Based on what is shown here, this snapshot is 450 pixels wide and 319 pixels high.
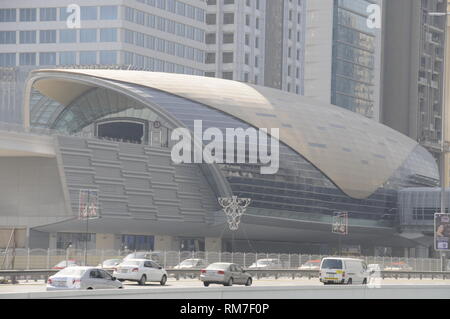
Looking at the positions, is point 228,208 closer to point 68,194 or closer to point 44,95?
point 68,194

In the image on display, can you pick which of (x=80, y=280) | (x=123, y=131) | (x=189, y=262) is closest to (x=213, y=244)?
(x=123, y=131)

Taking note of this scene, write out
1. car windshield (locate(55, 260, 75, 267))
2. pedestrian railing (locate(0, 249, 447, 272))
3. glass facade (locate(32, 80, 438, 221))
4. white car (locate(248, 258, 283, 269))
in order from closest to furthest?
car windshield (locate(55, 260, 75, 267)) < pedestrian railing (locate(0, 249, 447, 272)) < white car (locate(248, 258, 283, 269)) < glass facade (locate(32, 80, 438, 221))

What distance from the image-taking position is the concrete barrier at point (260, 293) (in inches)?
1265

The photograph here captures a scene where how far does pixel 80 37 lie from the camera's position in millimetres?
164875

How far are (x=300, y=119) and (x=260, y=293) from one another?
99.8 m

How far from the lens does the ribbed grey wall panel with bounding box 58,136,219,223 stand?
112 meters

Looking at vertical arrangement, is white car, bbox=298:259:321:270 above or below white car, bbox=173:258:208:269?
below

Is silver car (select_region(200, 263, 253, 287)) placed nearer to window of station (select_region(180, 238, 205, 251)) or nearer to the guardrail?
the guardrail

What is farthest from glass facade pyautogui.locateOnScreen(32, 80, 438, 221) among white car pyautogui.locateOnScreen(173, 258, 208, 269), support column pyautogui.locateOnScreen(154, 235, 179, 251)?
white car pyautogui.locateOnScreen(173, 258, 208, 269)

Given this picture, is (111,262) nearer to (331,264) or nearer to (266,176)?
(331,264)

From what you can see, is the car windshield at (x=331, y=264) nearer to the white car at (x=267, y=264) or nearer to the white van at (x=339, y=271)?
the white van at (x=339, y=271)

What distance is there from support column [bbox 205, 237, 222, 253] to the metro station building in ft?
0.40
